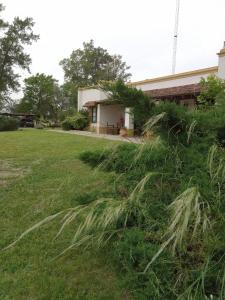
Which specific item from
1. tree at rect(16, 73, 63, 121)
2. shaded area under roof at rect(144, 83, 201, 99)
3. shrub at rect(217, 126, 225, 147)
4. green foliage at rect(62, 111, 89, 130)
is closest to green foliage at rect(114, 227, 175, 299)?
shrub at rect(217, 126, 225, 147)

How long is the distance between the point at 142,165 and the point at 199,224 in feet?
3.43

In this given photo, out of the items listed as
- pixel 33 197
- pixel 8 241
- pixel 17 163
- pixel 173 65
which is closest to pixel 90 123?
pixel 173 65

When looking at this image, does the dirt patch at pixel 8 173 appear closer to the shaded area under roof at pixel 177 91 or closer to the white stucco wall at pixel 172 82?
the shaded area under roof at pixel 177 91

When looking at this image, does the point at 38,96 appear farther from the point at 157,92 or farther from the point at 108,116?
the point at 157,92

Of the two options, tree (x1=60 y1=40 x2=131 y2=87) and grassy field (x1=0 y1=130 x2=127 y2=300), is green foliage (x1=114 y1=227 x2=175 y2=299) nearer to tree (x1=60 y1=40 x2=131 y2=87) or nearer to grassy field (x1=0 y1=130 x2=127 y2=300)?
grassy field (x1=0 y1=130 x2=127 y2=300)

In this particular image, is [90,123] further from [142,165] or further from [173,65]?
[142,165]

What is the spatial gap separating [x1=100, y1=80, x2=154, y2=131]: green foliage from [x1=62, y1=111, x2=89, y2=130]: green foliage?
25.8 metres

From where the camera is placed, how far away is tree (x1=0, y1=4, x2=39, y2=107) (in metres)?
35.6

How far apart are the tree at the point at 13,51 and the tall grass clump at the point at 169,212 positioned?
35.8 metres

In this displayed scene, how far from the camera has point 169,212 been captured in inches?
104

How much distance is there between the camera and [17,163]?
9477 millimetres

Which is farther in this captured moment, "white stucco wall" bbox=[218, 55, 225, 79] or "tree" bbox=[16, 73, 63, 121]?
"tree" bbox=[16, 73, 63, 121]

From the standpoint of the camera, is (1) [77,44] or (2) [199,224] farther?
(1) [77,44]

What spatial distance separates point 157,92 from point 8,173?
12487 mm
